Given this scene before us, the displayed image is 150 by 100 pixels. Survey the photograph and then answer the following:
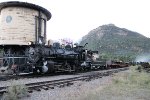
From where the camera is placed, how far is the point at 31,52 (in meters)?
20.9

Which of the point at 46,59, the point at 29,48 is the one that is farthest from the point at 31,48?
the point at 46,59

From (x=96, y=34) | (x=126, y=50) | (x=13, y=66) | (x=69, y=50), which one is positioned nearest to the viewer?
(x=13, y=66)

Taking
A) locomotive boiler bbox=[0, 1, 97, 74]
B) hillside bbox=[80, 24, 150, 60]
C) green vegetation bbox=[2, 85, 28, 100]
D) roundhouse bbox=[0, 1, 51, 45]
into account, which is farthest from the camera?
hillside bbox=[80, 24, 150, 60]

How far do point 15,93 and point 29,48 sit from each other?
40.1ft

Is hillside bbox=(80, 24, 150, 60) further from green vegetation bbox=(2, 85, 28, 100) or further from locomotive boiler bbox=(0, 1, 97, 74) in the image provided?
green vegetation bbox=(2, 85, 28, 100)

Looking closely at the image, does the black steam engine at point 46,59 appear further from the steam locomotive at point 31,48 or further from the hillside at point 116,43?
the hillside at point 116,43

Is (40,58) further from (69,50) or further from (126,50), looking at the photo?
(126,50)

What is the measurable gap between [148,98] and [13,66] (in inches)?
513

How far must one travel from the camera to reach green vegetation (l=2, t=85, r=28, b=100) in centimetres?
888

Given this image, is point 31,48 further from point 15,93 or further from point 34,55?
point 15,93

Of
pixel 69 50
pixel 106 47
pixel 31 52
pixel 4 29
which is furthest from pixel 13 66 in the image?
pixel 106 47

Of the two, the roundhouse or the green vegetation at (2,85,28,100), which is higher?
the roundhouse

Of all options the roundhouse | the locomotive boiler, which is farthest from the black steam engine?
the roundhouse

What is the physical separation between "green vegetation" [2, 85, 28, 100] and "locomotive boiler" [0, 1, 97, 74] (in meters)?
10.0
